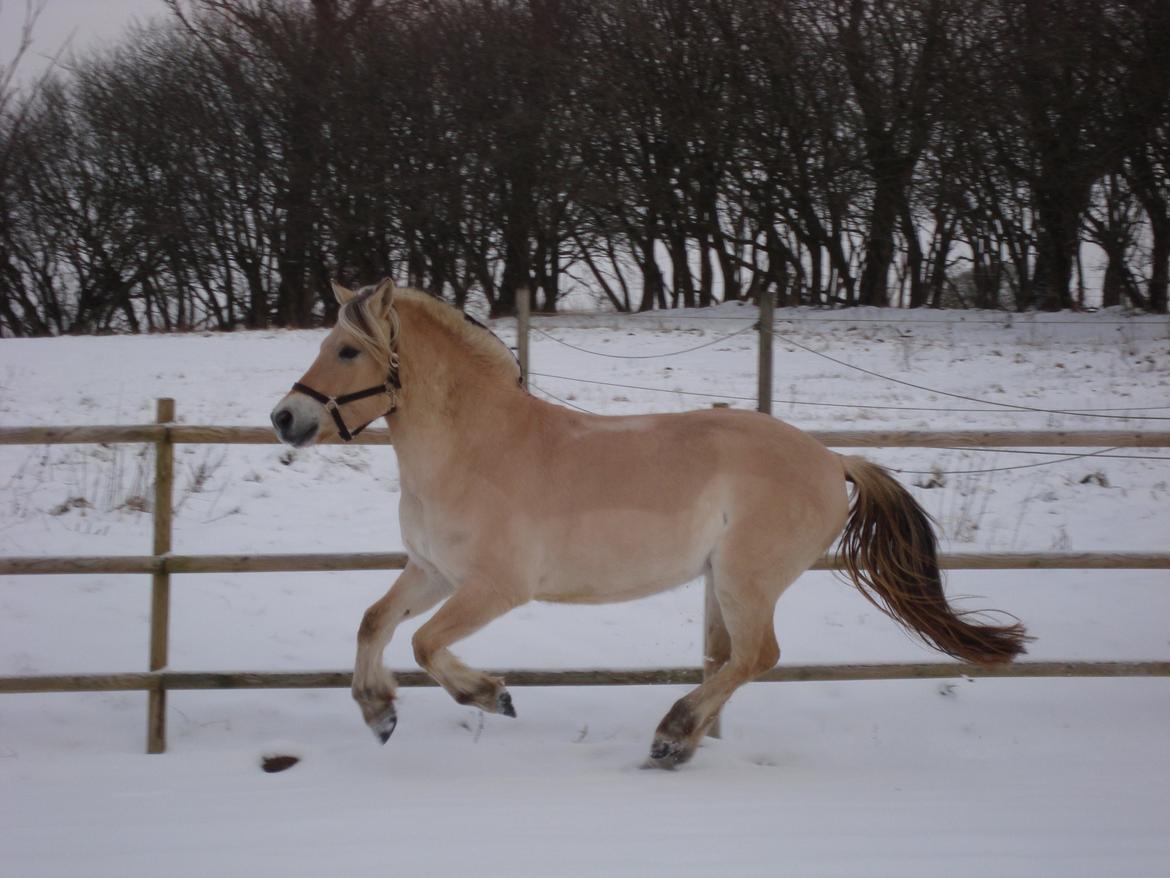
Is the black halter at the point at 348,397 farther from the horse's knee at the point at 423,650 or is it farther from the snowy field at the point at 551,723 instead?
the snowy field at the point at 551,723

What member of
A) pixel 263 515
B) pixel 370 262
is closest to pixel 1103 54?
pixel 370 262

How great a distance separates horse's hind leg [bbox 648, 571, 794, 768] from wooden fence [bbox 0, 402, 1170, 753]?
0.44 meters

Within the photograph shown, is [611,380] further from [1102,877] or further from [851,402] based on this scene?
[1102,877]

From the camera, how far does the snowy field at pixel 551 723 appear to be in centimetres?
314

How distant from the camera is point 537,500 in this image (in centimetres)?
380

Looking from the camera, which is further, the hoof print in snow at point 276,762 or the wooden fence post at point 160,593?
the wooden fence post at point 160,593

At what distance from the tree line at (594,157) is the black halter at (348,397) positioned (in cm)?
1595

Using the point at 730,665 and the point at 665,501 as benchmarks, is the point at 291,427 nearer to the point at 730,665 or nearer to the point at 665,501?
the point at 665,501

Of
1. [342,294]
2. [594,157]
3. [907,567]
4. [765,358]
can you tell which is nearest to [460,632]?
[342,294]

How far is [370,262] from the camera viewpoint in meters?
21.1

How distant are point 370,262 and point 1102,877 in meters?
19.6

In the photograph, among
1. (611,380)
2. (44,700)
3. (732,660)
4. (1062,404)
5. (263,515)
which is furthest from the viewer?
(611,380)

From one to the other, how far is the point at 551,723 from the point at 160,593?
1749 millimetres

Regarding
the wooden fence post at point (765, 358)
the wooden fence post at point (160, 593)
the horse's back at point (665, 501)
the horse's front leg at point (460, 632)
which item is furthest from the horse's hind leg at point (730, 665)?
the wooden fence post at point (765, 358)
